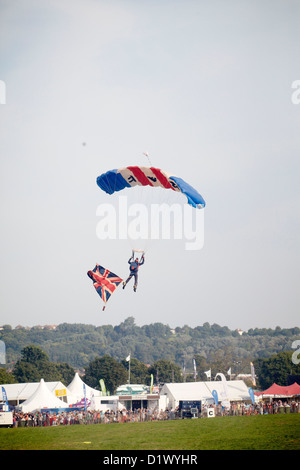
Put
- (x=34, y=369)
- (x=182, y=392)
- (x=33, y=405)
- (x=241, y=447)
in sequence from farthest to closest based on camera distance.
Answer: (x=34, y=369), (x=182, y=392), (x=33, y=405), (x=241, y=447)

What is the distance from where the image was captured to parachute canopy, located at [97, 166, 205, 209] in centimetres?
2383

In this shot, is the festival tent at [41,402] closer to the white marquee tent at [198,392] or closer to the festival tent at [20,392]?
the festival tent at [20,392]

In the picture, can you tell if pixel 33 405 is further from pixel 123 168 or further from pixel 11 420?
pixel 123 168

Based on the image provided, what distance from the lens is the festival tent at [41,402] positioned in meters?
35.2

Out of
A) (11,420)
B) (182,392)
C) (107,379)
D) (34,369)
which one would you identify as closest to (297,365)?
(107,379)

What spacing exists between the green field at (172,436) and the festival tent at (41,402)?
975 cm

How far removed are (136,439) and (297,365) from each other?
67689mm

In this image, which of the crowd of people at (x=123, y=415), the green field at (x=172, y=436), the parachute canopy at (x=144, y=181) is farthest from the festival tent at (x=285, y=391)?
the parachute canopy at (x=144, y=181)

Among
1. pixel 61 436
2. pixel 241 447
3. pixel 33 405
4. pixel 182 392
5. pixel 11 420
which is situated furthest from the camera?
pixel 182 392

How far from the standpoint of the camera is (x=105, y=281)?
27797 mm

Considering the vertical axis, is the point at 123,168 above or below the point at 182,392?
above

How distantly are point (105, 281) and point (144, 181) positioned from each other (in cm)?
533

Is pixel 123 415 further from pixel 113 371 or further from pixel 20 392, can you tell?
pixel 113 371

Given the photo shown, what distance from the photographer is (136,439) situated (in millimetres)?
21156
